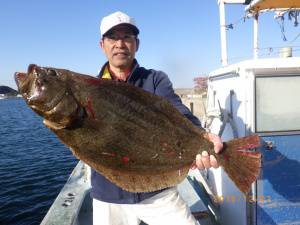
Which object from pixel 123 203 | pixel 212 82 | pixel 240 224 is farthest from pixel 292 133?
pixel 123 203

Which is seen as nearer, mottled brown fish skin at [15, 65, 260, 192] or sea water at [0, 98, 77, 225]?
mottled brown fish skin at [15, 65, 260, 192]

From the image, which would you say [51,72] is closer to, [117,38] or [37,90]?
[37,90]

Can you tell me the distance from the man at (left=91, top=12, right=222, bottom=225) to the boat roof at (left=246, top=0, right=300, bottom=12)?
10.7 feet

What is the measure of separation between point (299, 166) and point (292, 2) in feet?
10.7

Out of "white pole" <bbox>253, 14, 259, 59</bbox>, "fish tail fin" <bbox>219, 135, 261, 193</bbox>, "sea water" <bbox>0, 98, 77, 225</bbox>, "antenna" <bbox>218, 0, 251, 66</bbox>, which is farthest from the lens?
"sea water" <bbox>0, 98, 77, 225</bbox>

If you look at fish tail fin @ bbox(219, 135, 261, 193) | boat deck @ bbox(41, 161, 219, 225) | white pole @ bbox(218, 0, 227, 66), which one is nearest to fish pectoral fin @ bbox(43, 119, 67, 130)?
fish tail fin @ bbox(219, 135, 261, 193)

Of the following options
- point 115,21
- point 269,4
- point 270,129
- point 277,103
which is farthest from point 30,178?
point 115,21

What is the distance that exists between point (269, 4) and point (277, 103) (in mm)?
2532

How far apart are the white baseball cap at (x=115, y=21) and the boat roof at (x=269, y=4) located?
10.8 feet

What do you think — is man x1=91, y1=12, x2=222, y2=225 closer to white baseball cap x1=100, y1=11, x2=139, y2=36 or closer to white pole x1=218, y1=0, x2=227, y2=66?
white baseball cap x1=100, y1=11, x2=139, y2=36

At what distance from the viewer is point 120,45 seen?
3.03m

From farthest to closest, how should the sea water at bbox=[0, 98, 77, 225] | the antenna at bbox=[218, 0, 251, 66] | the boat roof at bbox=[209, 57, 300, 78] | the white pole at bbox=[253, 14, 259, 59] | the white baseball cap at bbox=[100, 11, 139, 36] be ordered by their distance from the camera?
the sea water at bbox=[0, 98, 77, 225] → the white pole at bbox=[253, 14, 259, 59] → the antenna at bbox=[218, 0, 251, 66] → the boat roof at bbox=[209, 57, 300, 78] → the white baseball cap at bbox=[100, 11, 139, 36]

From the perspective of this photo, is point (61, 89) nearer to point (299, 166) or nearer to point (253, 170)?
point (253, 170)

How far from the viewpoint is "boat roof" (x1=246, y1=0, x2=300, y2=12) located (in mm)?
5523
